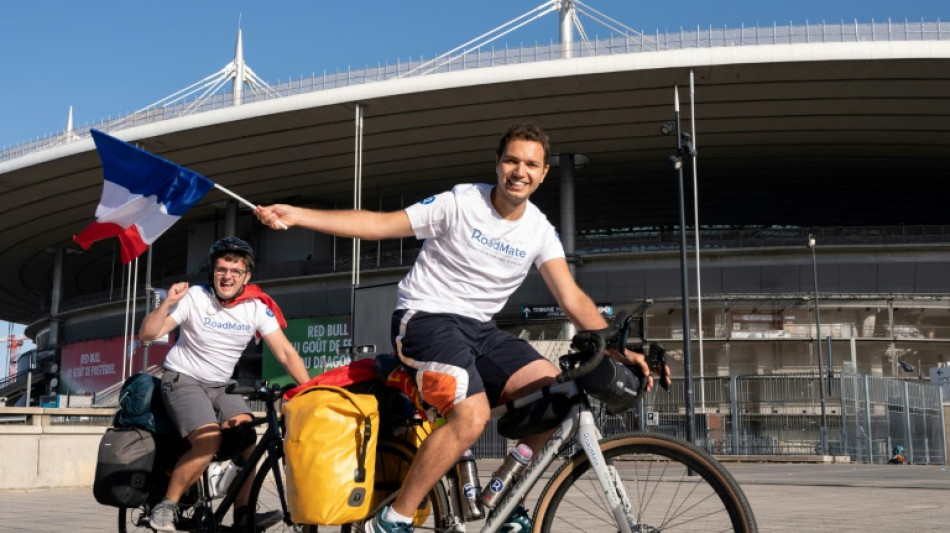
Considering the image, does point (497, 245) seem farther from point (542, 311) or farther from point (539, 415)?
point (542, 311)

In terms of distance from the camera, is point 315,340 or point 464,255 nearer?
point 464,255

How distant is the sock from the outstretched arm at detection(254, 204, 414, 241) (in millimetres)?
1056

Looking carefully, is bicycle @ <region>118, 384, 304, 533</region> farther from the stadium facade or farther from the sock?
the stadium facade

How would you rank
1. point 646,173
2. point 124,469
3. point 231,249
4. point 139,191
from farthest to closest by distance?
point 646,173, point 139,191, point 231,249, point 124,469

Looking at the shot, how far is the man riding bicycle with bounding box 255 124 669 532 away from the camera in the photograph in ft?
12.7

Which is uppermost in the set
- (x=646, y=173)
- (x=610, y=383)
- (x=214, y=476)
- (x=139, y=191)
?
(x=646, y=173)

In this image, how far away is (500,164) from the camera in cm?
412

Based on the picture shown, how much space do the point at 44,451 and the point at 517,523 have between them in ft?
41.0

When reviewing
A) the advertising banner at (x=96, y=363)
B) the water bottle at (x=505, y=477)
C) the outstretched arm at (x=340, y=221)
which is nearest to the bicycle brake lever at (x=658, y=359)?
the water bottle at (x=505, y=477)

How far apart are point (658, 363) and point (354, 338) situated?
2003 cm

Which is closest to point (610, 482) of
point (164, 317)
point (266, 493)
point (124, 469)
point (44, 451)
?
point (266, 493)

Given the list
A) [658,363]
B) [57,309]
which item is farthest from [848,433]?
[57,309]

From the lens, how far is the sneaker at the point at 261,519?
5.05 metres

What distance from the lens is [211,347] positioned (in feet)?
19.3
